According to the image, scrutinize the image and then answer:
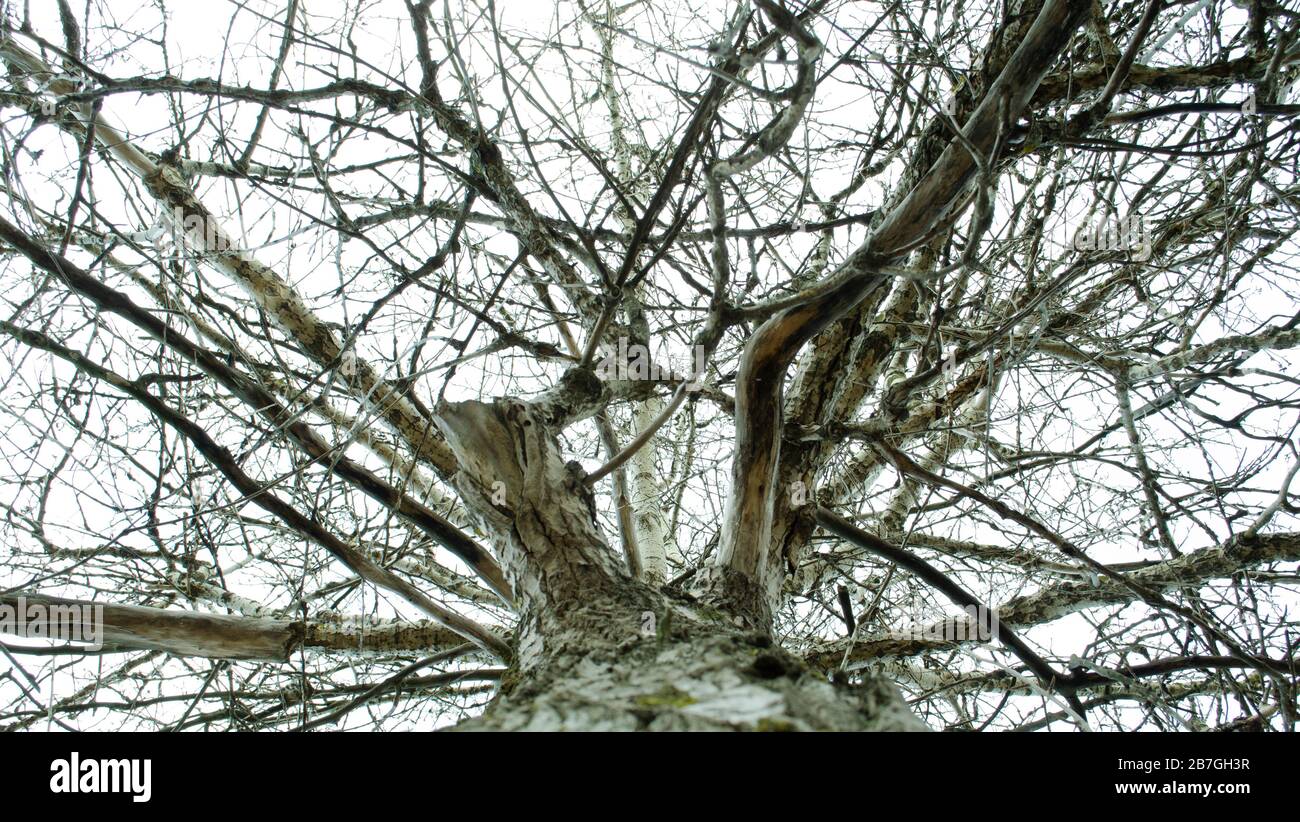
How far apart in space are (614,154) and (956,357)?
8.59 ft

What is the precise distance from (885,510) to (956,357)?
117 cm

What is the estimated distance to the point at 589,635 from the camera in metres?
1.44

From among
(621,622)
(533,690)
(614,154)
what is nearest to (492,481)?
(621,622)

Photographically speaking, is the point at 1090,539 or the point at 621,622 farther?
the point at 1090,539

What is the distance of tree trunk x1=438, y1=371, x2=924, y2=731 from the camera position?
1021 millimetres

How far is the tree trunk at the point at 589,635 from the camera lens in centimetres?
102
